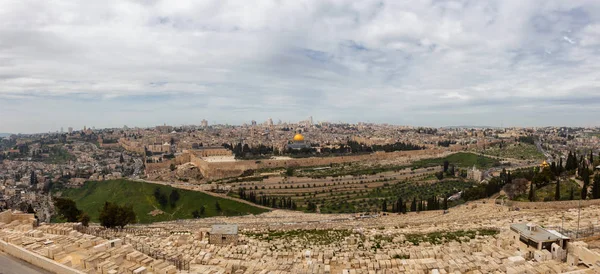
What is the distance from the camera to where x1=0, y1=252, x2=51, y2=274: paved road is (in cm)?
956

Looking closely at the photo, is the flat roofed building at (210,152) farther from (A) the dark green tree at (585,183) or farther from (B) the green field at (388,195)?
(A) the dark green tree at (585,183)

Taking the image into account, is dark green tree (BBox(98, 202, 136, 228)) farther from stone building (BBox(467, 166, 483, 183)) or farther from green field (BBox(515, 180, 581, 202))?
stone building (BBox(467, 166, 483, 183))

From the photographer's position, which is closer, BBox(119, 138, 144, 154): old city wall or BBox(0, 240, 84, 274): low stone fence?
BBox(0, 240, 84, 274): low stone fence

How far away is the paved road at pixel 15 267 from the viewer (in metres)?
9.56

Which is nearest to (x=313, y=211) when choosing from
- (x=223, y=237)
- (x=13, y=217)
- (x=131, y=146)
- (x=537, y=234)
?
(x=223, y=237)

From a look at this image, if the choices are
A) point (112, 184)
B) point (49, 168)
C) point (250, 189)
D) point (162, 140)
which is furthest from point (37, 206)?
point (162, 140)

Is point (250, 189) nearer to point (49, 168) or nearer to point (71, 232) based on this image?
point (71, 232)

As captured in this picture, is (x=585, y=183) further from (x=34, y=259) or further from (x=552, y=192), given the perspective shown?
(x=34, y=259)

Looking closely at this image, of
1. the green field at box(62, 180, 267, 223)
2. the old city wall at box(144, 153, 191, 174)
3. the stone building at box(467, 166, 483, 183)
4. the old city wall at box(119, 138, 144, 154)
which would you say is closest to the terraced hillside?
the stone building at box(467, 166, 483, 183)

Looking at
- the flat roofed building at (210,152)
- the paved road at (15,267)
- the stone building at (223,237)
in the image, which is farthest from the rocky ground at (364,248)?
the flat roofed building at (210,152)

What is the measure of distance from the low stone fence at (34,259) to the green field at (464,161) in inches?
1987

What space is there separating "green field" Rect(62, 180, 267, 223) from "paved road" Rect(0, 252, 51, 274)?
21407 millimetres

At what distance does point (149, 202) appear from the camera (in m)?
36.2

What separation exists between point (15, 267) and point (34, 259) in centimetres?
45
